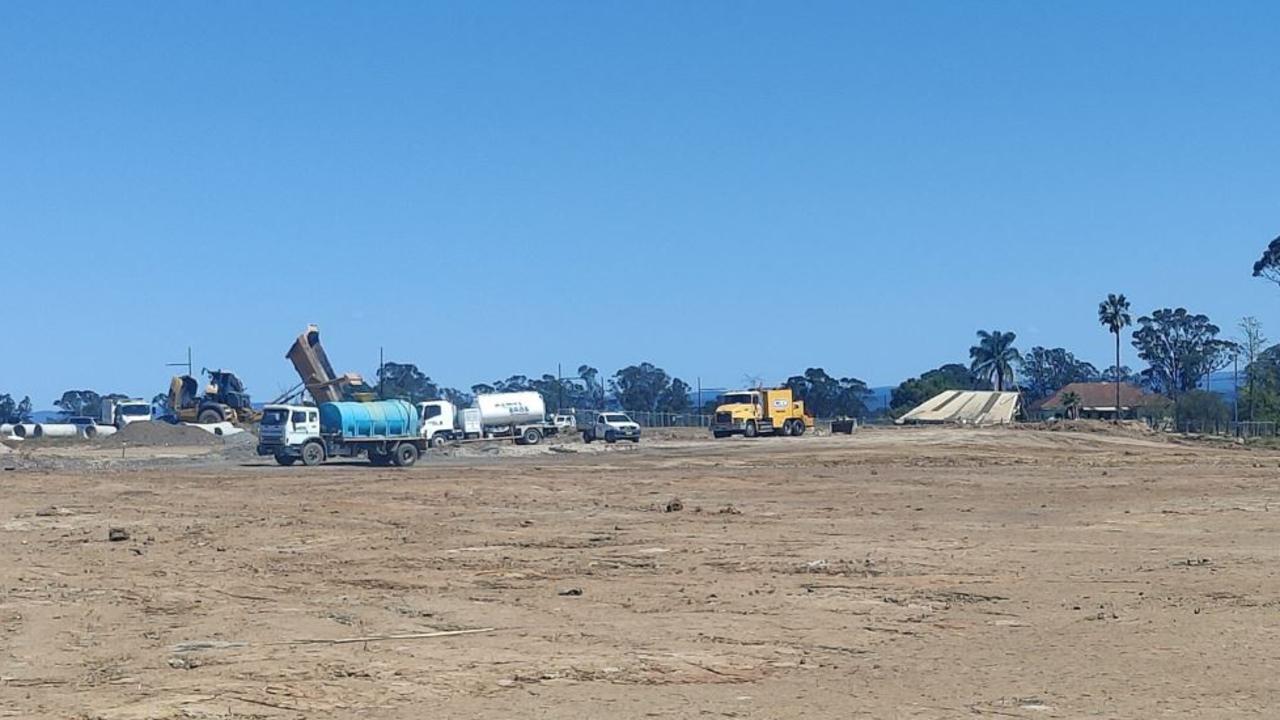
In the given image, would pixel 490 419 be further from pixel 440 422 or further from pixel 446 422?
pixel 440 422

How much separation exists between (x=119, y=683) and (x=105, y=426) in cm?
7559

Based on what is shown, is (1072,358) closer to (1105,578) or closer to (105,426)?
(105,426)

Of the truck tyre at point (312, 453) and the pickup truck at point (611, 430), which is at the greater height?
the pickup truck at point (611, 430)

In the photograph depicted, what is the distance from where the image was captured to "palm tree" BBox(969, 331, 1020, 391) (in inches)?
5531

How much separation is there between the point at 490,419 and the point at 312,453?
1388 cm

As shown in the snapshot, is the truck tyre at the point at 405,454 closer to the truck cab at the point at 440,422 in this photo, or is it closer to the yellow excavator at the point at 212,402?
the truck cab at the point at 440,422

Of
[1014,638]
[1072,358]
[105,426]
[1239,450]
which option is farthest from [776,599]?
[1072,358]

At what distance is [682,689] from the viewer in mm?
11523

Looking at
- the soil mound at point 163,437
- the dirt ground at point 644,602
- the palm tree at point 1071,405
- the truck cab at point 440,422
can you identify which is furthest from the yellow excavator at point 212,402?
the palm tree at point 1071,405

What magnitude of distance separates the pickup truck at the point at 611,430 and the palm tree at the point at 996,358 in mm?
76479

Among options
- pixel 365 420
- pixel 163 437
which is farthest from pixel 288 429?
pixel 163 437

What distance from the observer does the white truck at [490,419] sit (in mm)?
58938

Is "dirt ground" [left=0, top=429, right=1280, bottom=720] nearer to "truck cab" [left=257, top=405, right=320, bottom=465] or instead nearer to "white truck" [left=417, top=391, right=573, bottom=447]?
"truck cab" [left=257, top=405, right=320, bottom=465]

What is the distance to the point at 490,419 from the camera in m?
62.6
